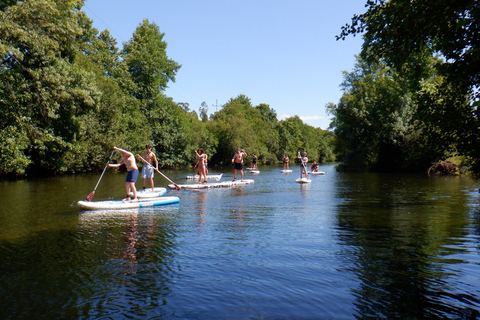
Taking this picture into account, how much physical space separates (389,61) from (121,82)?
40517 mm

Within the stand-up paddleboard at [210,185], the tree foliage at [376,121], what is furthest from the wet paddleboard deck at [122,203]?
the tree foliage at [376,121]

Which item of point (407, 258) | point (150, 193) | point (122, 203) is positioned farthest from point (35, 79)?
point (407, 258)

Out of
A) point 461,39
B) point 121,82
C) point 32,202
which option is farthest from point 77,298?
point 121,82

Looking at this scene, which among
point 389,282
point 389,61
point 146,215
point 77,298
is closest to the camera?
point 77,298

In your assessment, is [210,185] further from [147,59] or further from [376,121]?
[147,59]

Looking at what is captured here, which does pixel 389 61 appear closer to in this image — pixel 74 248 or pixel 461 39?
pixel 461 39

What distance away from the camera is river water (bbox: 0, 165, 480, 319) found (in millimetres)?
5113

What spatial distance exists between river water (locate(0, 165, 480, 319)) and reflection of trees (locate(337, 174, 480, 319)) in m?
0.02

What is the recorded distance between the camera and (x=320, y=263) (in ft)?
23.0

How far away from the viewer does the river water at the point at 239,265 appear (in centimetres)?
511

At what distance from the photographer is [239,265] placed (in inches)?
272

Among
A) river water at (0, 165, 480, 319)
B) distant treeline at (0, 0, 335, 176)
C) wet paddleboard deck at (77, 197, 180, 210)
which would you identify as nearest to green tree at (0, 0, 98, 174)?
distant treeline at (0, 0, 335, 176)

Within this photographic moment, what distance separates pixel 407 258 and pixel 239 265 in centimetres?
314

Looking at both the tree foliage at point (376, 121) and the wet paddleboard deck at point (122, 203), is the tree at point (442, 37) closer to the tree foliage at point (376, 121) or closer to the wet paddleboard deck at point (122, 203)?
the wet paddleboard deck at point (122, 203)
